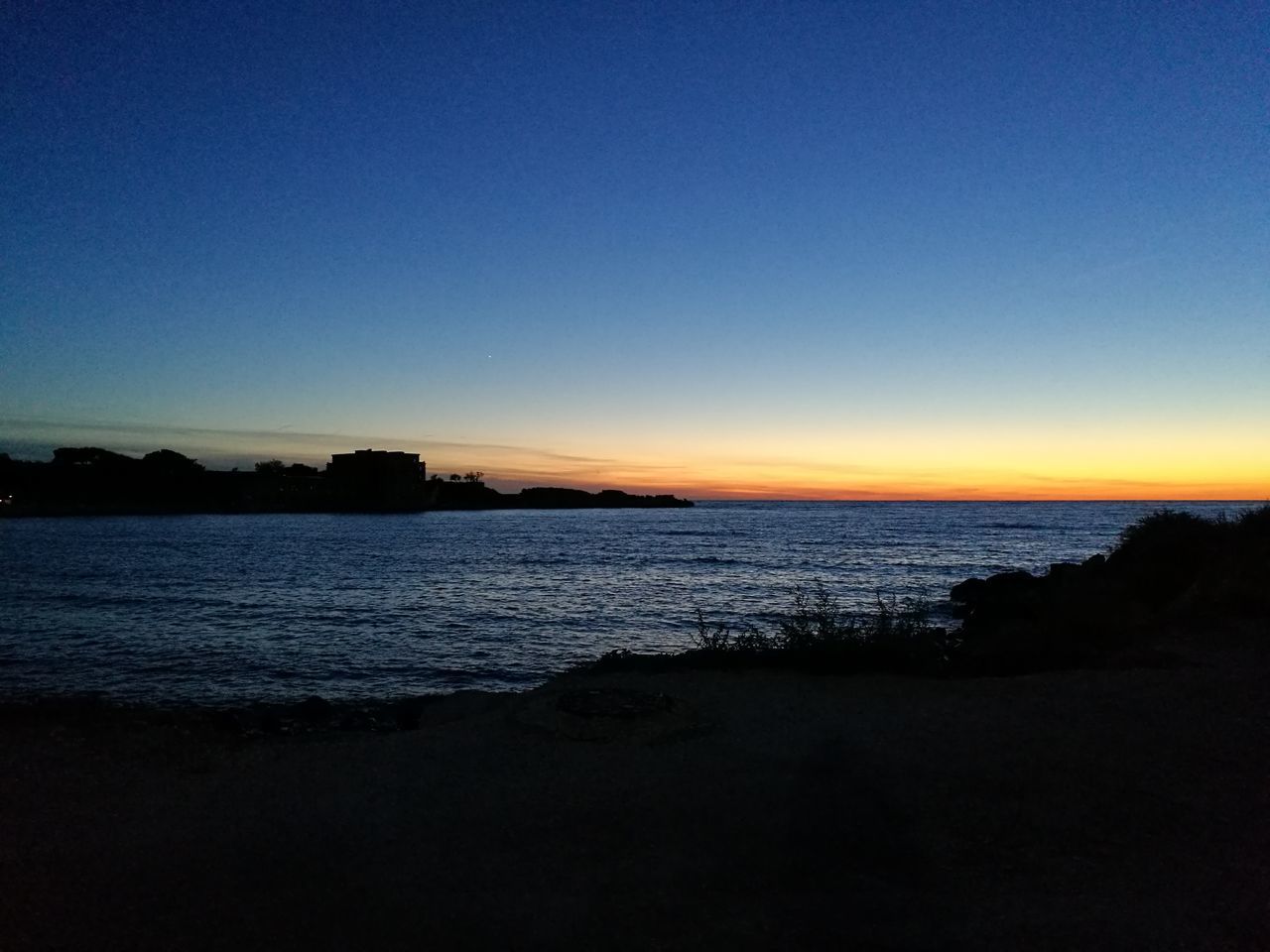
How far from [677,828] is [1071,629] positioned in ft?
31.7

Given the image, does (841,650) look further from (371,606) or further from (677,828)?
(371,606)

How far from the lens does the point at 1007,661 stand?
37.9 feet

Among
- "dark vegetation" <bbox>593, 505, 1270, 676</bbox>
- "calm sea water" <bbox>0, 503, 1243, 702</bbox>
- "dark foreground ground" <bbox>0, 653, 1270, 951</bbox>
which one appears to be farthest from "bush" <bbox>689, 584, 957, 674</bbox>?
"calm sea water" <bbox>0, 503, 1243, 702</bbox>

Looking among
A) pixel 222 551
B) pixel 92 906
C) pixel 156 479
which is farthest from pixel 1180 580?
pixel 156 479

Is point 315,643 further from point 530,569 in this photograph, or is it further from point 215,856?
point 530,569

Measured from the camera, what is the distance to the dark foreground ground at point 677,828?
Result: 4.37 metres

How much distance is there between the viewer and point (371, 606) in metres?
24.9

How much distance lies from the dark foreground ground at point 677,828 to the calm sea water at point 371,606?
626 cm

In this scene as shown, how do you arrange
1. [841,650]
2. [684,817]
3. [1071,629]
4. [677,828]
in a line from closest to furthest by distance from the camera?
[677,828] → [684,817] → [841,650] → [1071,629]

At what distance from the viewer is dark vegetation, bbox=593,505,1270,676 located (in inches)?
437

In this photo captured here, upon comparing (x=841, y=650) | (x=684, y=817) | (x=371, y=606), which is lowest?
(x=371, y=606)

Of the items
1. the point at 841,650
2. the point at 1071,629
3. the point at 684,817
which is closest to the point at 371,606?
the point at 841,650

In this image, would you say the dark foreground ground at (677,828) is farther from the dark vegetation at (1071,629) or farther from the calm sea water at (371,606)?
the calm sea water at (371,606)

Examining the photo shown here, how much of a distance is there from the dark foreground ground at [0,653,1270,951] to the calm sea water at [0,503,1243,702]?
626 cm
